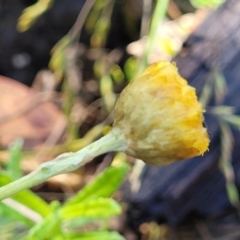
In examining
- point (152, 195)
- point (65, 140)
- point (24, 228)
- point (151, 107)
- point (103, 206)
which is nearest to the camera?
point (151, 107)

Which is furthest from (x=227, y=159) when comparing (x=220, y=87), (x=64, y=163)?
(x=64, y=163)

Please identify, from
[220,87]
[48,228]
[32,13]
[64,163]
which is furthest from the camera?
[32,13]

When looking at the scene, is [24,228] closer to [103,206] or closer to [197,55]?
[103,206]

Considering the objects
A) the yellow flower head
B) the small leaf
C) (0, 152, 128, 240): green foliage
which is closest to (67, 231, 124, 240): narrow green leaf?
(0, 152, 128, 240): green foliage

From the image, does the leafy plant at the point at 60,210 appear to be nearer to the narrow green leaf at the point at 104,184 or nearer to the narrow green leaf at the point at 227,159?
the narrow green leaf at the point at 104,184

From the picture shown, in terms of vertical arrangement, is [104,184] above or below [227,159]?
above

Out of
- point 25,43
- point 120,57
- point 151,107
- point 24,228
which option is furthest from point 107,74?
point 151,107

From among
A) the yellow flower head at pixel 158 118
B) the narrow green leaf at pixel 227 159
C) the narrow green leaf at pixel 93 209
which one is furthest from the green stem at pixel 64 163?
the narrow green leaf at pixel 227 159

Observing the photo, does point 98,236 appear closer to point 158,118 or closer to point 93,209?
point 93,209
